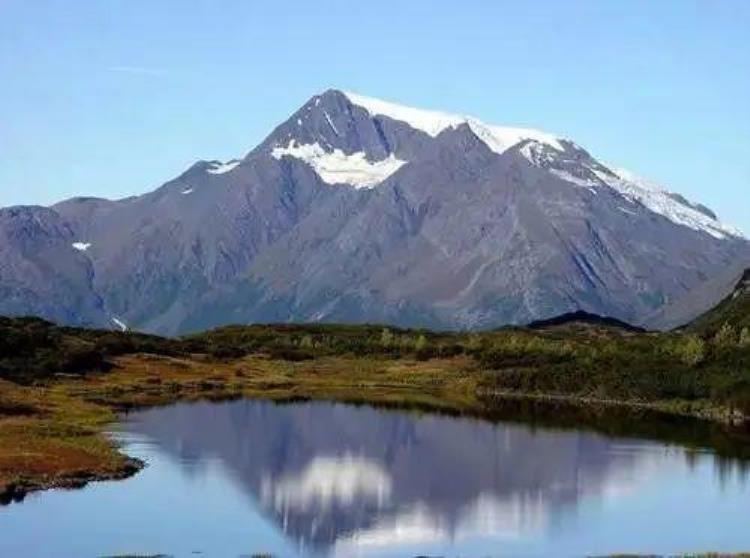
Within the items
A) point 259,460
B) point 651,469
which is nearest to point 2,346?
point 259,460

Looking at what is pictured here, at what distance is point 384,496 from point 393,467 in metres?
19.9

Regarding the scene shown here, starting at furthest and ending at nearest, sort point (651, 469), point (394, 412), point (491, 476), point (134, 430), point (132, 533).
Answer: point (394, 412), point (134, 430), point (651, 469), point (491, 476), point (132, 533)

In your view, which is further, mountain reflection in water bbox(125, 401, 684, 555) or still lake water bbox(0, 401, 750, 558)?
mountain reflection in water bbox(125, 401, 684, 555)

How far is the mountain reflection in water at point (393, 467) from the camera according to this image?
9738 centimetres

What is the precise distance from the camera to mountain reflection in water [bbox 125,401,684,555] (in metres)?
97.4

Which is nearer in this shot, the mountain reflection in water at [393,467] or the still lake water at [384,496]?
the still lake water at [384,496]

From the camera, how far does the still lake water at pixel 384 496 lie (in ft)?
288

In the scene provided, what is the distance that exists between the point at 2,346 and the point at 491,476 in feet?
325

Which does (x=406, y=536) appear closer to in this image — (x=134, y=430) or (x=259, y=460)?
(x=259, y=460)

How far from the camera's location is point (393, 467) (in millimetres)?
130375

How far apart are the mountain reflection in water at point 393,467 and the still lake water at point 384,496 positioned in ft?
0.86

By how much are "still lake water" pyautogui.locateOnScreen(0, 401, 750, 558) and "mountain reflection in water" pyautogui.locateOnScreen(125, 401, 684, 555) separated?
0.86 feet

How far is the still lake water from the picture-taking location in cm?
8775

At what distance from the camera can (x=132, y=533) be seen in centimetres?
8762
